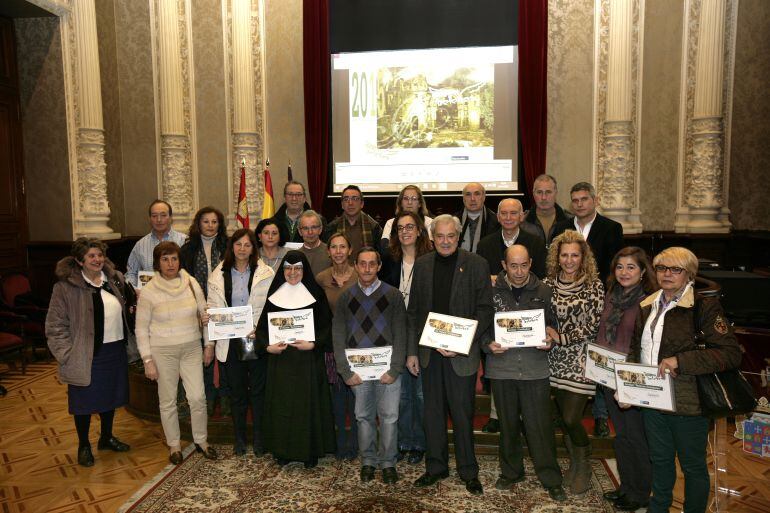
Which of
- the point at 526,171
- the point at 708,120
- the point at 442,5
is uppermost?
the point at 442,5

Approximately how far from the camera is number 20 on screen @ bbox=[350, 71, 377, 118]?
8922 mm

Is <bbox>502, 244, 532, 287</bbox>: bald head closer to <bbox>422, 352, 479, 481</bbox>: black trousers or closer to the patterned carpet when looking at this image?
<bbox>422, 352, 479, 481</bbox>: black trousers

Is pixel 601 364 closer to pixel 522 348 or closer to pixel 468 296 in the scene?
pixel 522 348

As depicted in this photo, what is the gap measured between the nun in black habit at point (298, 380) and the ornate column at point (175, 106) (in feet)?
17.9

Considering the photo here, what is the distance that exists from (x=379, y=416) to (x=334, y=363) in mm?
559

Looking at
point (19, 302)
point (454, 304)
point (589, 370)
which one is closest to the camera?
point (589, 370)

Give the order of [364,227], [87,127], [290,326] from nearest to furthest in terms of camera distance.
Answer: [290,326]
[364,227]
[87,127]

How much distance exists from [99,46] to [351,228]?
587cm

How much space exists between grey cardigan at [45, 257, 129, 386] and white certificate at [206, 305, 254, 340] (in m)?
0.96

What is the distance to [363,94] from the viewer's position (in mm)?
8961

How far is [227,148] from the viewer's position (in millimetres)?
9289

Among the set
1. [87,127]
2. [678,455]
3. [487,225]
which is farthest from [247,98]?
[678,455]

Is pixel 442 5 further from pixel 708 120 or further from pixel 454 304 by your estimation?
pixel 454 304

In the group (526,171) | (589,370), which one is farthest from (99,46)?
(589,370)
